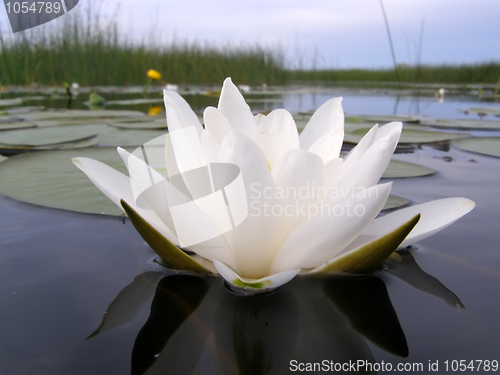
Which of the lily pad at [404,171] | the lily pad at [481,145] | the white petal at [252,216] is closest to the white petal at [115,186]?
the white petal at [252,216]

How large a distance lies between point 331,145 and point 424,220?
21 centimetres

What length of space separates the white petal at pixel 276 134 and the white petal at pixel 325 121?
0.37 feet

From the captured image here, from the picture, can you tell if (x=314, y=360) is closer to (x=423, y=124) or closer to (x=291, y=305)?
(x=291, y=305)

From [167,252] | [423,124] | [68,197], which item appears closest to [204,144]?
[167,252]

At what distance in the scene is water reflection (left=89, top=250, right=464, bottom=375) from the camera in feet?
1.56

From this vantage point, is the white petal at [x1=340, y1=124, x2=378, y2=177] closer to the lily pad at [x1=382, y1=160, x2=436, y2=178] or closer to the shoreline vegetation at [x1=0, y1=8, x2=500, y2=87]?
the lily pad at [x1=382, y1=160, x2=436, y2=178]

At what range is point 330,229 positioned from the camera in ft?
1.82

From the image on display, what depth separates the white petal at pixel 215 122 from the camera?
0.67 meters

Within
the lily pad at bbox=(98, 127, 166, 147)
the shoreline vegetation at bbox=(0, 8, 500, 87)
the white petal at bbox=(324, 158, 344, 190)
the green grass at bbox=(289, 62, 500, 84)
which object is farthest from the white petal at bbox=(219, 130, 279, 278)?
the green grass at bbox=(289, 62, 500, 84)

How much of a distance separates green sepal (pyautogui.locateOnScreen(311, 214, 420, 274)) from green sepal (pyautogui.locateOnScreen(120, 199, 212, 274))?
0.20 metres

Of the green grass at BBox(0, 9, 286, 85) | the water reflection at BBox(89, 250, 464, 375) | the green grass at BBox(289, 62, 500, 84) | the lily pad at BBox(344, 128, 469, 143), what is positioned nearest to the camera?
the water reflection at BBox(89, 250, 464, 375)

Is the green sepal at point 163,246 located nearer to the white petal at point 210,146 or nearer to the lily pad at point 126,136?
the white petal at point 210,146

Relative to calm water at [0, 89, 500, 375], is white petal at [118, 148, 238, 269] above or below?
above

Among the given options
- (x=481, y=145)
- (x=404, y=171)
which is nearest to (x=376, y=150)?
(x=404, y=171)
